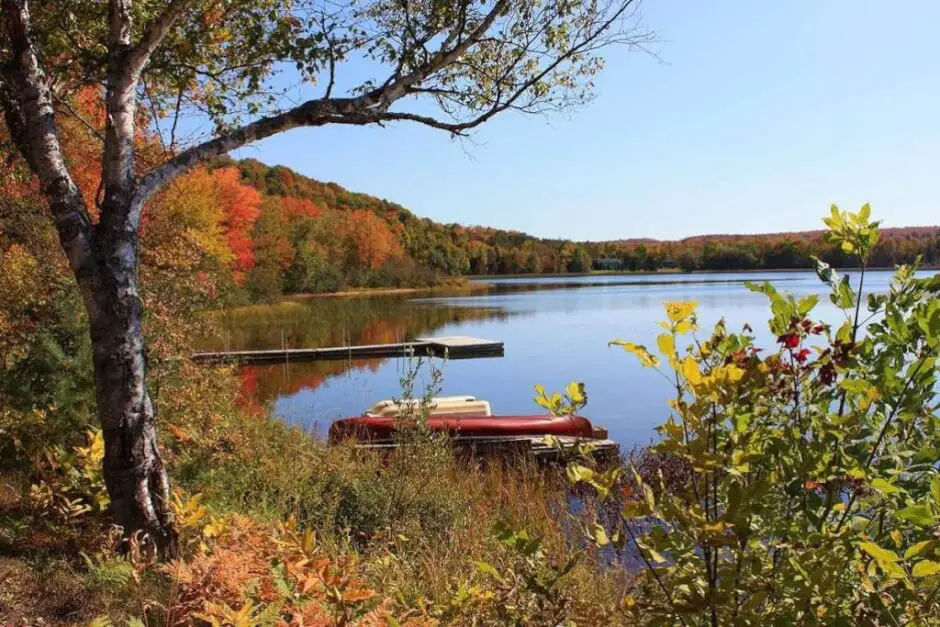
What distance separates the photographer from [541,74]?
4.44 m

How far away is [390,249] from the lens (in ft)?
245

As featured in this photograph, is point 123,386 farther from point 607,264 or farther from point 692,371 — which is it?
point 607,264

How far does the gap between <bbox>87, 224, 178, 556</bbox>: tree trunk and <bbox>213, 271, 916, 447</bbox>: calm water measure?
4626 millimetres

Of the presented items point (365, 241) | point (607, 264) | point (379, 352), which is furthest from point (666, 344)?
point (607, 264)

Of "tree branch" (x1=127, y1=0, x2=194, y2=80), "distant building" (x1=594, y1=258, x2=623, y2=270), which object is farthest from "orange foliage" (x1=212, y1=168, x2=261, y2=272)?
"distant building" (x1=594, y1=258, x2=623, y2=270)

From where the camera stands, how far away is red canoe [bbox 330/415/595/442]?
29.8 feet

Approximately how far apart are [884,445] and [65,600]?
10.2ft

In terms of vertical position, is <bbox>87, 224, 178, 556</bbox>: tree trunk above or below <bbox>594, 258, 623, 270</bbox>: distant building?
below

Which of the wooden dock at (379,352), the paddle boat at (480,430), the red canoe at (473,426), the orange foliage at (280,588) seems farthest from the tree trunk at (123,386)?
the wooden dock at (379,352)

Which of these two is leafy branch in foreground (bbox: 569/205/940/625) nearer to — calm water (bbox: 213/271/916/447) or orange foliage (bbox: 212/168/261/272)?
calm water (bbox: 213/271/916/447)

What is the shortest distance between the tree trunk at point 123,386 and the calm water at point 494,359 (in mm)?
4626

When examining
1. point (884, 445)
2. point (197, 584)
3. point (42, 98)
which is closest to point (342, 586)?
point (197, 584)

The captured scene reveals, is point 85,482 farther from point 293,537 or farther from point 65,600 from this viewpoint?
point 293,537

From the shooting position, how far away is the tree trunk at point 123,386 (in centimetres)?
321
